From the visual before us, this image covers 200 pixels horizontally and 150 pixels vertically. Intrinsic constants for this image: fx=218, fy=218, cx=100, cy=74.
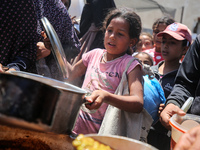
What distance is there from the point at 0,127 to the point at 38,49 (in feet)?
3.73

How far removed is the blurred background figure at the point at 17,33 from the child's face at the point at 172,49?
1420 mm

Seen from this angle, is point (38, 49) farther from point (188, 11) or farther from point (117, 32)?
point (188, 11)

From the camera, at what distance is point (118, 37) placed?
5.82 ft

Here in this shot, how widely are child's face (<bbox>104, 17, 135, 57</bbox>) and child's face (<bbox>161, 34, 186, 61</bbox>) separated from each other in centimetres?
77

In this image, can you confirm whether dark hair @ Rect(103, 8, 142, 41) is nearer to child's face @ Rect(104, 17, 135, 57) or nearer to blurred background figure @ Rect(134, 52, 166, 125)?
child's face @ Rect(104, 17, 135, 57)

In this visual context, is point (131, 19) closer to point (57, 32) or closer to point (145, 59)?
point (57, 32)

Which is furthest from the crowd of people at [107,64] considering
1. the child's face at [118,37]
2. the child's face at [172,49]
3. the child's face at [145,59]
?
the child's face at [145,59]

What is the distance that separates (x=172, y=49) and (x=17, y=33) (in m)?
Result: 1.64

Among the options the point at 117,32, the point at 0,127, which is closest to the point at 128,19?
the point at 117,32

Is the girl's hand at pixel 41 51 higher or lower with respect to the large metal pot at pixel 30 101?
lower

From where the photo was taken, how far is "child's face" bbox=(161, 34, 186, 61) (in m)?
2.43

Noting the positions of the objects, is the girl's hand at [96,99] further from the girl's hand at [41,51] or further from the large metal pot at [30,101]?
the girl's hand at [41,51]

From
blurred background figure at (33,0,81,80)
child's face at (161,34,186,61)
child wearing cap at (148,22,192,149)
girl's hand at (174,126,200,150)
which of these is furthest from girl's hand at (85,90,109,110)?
child's face at (161,34,186,61)

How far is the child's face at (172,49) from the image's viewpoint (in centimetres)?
243
